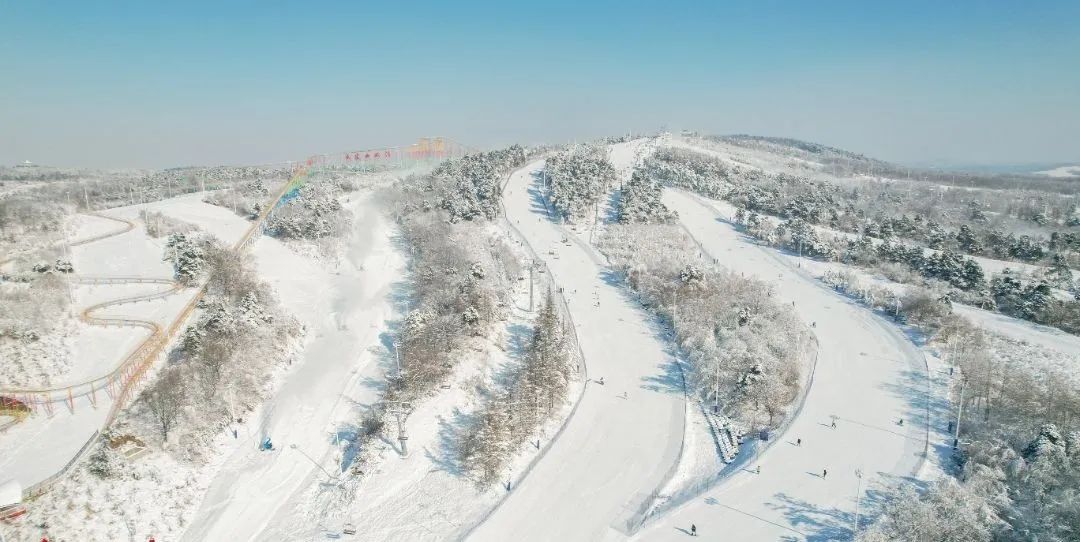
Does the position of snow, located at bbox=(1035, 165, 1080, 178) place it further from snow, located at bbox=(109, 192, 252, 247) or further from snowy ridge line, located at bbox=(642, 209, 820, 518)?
snow, located at bbox=(109, 192, 252, 247)

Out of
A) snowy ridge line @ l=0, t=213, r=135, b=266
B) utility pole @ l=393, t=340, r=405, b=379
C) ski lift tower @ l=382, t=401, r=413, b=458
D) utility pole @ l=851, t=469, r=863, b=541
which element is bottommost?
utility pole @ l=851, t=469, r=863, b=541

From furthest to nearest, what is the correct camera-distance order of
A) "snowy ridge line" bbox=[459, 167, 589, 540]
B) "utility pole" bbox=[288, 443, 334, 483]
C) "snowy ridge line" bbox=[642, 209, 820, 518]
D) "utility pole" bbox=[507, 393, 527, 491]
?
"utility pole" bbox=[288, 443, 334, 483], "utility pole" bbox=[507, 393, 527, 491], "snowy ridge line" bbox=[642, 209, 820, 518], "snowy ridge line" bbox=[459, 167, 589, 540]

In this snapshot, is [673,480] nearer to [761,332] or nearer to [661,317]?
[761,332]

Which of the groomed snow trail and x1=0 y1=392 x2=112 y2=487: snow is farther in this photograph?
the groomed snow trail

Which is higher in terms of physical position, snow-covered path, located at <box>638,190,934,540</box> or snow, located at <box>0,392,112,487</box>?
snow, located at <box>0,392,112,487</box>

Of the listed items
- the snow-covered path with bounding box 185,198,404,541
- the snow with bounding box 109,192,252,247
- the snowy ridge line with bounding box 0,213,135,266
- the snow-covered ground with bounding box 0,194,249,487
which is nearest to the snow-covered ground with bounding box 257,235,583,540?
the snow-covered path with bounding box 185,198,404,541

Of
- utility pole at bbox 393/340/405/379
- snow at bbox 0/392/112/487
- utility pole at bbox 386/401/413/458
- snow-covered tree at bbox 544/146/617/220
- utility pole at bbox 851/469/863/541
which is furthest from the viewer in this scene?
snow-covered tree at bbox 544/146/617/220
